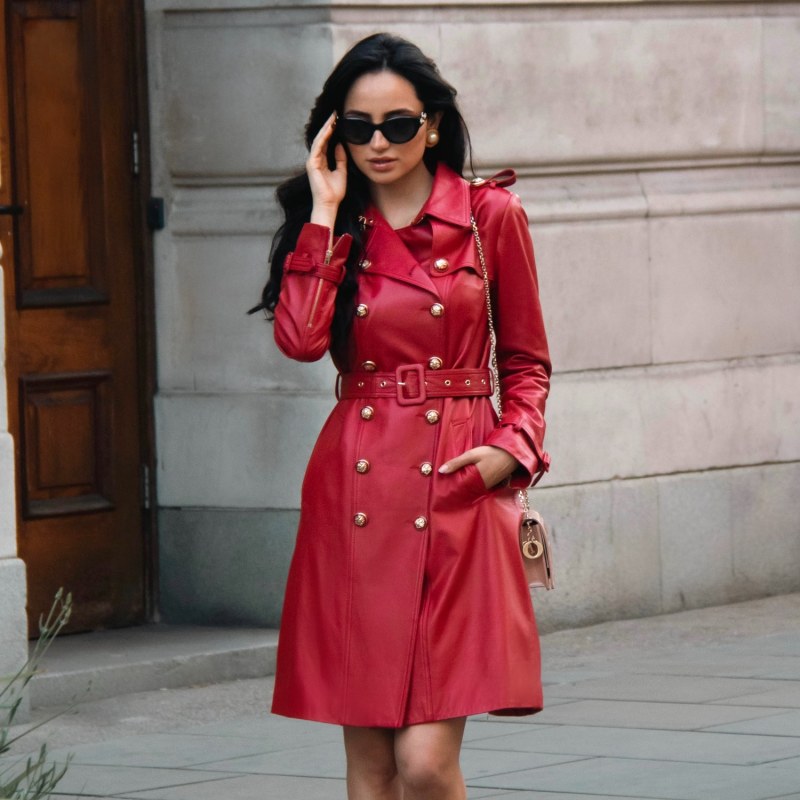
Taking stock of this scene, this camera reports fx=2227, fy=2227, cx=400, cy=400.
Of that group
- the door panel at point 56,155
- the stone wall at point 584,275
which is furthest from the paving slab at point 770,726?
the door panel at point 56,155

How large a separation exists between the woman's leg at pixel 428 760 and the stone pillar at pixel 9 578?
126 inches

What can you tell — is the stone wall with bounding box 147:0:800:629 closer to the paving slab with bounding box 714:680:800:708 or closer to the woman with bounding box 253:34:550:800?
the paving slab with bounding box 714:680:800:708

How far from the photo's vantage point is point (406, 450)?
486 cm

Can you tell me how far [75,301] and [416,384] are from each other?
433 cm

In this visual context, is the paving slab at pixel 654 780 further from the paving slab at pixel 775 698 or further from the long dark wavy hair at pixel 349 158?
the long dark wavy hair at pixel 349 158

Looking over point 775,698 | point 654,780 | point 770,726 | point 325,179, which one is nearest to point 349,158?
point 325,179

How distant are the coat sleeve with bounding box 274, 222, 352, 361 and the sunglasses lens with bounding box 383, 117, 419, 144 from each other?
0.24 m

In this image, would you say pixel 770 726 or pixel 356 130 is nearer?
pixel 356 130

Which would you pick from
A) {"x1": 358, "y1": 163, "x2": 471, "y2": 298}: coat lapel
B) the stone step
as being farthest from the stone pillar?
{"x1": 358, "y1": 163, "x2": 471, "y2": 298}: coat lapel

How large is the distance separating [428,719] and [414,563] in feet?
1.10

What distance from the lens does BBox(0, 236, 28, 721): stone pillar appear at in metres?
7.75

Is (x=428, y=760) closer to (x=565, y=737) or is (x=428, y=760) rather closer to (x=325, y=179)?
(x=325, y=179)

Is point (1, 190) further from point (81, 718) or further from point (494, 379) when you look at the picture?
point (494, 379)

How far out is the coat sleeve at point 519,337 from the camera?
4930 mm
